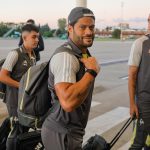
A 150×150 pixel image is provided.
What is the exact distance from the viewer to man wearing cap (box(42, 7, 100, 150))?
248 cm

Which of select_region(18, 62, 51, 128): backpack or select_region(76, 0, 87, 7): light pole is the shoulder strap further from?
select_region(76, 0, 87, 7): light pole

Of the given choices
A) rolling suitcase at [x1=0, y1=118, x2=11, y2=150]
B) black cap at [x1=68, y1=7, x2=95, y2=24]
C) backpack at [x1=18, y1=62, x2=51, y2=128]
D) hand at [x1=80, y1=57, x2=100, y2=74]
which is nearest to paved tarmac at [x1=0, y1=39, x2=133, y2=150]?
rolling suitcase at [x1=0, y1=118, x2=11, y2=150]

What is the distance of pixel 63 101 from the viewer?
8.13ft

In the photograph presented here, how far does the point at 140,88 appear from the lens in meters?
3.91

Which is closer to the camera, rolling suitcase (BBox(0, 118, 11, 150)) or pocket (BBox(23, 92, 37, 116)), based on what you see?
pocket (BBox(23, 92, 37, 116))

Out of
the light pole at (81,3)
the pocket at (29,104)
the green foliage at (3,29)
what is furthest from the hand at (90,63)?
the green foliage at (3,29)

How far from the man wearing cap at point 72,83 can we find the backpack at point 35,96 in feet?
0.31

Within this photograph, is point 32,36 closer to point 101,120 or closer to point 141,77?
point 141,77

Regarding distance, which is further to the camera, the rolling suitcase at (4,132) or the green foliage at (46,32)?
the green foliage at (46,32)

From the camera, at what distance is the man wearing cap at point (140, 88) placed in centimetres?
386

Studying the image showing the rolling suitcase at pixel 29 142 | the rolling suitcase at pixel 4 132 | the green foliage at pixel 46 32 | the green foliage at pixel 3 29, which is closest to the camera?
the rolling suitcase at pixel 29 142

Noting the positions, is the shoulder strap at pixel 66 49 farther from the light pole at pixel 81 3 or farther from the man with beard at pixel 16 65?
the light pole at pixel 81 3

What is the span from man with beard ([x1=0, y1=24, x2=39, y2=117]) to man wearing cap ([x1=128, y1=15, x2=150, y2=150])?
3.76 feet

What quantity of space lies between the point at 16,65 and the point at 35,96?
1344 millimetres
